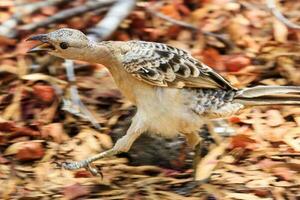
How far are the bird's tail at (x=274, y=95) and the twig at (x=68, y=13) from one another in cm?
178

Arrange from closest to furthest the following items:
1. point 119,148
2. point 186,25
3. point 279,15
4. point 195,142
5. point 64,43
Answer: point 64,43 → point 119,148 → point 195,142 → point 279,15 → point 186,25

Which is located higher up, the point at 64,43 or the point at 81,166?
the point at 64,43

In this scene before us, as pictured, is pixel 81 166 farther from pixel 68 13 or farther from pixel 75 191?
pixel 68 13

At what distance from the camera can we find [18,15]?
5.67 metres

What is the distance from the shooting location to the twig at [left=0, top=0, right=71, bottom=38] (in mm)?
5531

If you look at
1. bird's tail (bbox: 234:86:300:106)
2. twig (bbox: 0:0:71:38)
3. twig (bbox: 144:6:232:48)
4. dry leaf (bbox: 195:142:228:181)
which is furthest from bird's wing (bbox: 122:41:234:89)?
twig (bbox: 0:0:71:38)

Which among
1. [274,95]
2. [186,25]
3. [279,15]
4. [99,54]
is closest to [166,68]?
[99,54]

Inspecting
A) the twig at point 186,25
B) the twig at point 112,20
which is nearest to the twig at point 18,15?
the twig at point 112,20

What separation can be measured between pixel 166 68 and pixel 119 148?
51 cm

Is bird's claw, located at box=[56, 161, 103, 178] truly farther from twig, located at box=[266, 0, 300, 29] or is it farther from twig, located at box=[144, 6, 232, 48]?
twig, located at box=[266, 0, 300, 29]

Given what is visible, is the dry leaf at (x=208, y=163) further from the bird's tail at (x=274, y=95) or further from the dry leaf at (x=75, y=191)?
the dry leaf at (x=75, y=191)

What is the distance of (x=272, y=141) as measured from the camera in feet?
15.1

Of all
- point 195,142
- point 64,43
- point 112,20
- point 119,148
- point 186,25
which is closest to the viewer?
point 64,43

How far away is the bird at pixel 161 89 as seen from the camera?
4055 millimetres
